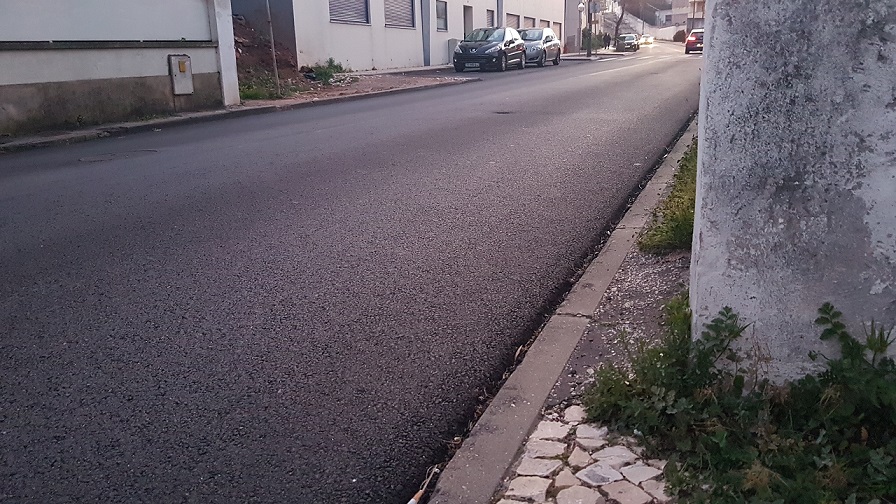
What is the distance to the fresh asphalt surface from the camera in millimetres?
2957

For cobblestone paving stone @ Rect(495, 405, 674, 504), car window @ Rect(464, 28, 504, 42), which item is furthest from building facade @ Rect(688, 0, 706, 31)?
cobblestone paving stone @ Rect(495, 405, 674, 504)

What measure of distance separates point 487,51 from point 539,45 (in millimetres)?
5341

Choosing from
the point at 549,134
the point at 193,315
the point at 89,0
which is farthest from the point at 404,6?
the point at 193,315

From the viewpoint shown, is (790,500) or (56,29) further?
(56,29)

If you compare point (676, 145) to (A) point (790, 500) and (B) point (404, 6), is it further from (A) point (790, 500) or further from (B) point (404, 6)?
(B) point (404, 6)

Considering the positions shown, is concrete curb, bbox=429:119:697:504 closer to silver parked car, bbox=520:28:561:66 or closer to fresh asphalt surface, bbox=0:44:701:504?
fresh asphalt surface, bbox=0:44:701:504

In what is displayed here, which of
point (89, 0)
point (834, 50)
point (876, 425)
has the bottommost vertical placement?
point (876, 425)

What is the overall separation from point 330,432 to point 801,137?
2069mm

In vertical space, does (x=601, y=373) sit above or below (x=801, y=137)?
below

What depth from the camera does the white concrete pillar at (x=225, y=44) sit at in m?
16.5

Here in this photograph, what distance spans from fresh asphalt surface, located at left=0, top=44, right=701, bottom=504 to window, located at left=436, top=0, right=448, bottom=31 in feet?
92.6

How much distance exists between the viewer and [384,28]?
31219 millimetres

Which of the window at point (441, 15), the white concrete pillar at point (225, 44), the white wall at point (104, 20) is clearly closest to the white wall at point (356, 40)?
the window at point (441, 15)

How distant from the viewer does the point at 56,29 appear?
13242 millimetres
